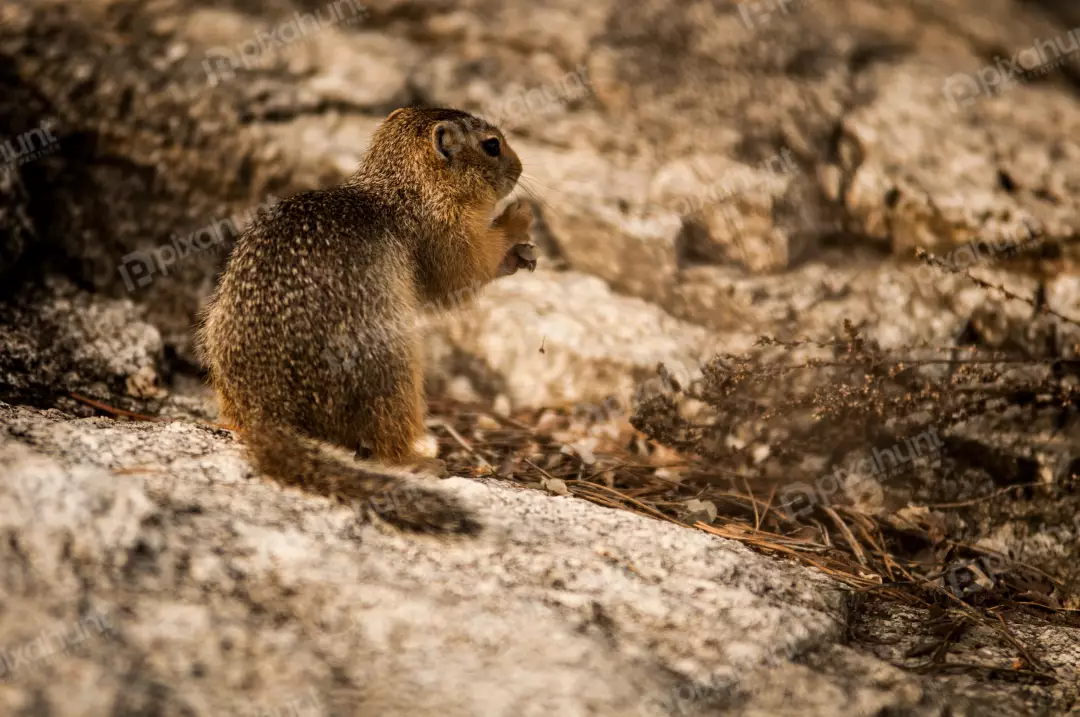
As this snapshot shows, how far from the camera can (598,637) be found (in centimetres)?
239

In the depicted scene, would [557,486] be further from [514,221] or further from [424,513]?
[514,221]

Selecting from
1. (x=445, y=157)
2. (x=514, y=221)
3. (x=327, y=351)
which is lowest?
(x=327, y=351)

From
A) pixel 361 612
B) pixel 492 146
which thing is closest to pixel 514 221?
pixel 492 146

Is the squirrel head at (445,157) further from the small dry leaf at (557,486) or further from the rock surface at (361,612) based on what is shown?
the rock surface at (361,612)

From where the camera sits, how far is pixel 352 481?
2.85m

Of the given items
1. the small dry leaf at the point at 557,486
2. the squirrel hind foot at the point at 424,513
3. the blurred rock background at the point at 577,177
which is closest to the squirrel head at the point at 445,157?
the blurred rock background at the point at 577,177

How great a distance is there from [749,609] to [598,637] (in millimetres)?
508

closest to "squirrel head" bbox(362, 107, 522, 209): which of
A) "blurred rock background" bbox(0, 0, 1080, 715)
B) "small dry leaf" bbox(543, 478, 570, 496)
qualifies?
"blurred rock background" bbox(0, 0, 1080, 715)

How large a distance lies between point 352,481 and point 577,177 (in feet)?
8.55

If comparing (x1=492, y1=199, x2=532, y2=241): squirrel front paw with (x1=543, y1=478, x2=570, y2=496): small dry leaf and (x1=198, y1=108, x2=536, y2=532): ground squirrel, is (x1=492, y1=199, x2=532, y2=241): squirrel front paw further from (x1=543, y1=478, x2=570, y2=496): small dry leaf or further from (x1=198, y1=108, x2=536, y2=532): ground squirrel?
(x1=543, y1=478, x2=570, y2=496): small dry leaf

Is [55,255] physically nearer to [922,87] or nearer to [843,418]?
[843,418]

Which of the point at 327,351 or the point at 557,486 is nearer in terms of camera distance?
the point at 327,351

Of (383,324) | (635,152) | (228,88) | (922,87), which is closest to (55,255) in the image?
(228,88)

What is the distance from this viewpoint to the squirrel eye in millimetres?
3990
